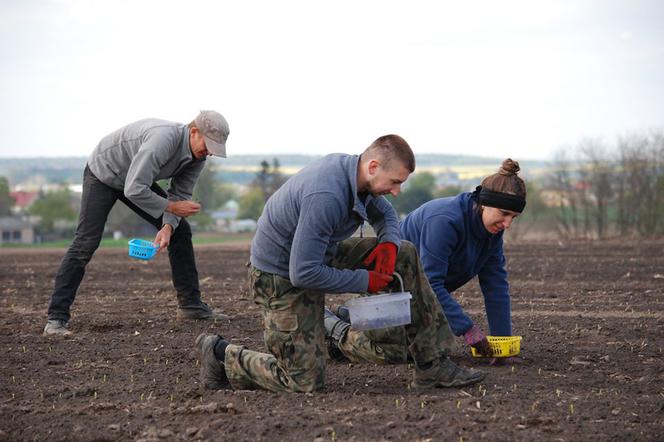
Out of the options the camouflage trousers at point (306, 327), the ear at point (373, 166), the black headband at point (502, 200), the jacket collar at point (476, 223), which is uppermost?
the ear at point (373, 166)

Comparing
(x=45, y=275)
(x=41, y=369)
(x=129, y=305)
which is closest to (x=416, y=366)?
(x=41, y=369)

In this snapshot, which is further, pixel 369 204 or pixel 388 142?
pixel 369 204

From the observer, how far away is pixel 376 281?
5.38 metres

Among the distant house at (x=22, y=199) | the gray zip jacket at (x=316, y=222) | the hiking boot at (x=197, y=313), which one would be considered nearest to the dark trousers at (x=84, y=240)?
the hiking boot at (x=197, y=313)

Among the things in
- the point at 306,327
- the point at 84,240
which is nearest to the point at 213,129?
the point at 84,240

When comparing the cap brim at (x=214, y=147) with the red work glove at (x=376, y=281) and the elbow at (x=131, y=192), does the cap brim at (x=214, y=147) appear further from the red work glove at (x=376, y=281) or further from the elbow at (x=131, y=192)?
the red work glove at (x=376, y=281)

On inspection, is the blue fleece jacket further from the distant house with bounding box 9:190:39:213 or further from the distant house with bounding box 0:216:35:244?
the distant house with bounding box 9:190:39:213

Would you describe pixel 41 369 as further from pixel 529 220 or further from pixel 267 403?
pixel 529 220

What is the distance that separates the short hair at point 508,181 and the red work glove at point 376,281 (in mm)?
1250

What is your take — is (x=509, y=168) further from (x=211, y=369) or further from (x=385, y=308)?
(x=211, y=369)

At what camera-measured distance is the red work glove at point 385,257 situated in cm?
549

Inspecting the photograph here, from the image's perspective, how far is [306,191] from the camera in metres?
5.28

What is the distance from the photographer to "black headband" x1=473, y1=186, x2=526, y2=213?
6.21m

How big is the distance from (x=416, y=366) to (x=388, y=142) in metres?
1.44
